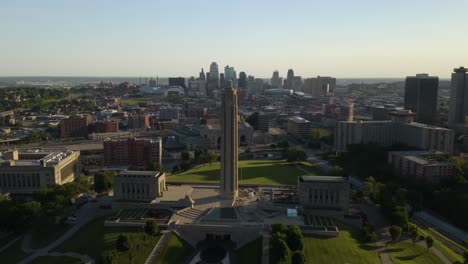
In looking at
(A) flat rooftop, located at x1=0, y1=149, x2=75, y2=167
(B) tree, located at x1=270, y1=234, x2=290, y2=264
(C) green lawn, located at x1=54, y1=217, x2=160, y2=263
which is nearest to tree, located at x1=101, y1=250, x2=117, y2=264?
(C) green lawn, located at x1=54, y1=217, x2=160, y2=263

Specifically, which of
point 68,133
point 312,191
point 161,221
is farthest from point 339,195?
point 68,133

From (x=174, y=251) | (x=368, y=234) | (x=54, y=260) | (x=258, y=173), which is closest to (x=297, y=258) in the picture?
(x=368, y=234)

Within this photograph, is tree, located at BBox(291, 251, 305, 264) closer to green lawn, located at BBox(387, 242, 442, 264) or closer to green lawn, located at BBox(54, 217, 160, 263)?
green lawn, located at BBox(387, 242, 442, 264)

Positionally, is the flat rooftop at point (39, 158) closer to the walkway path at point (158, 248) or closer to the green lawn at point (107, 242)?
the green lawn at point (107, 242)

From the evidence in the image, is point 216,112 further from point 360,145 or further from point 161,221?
point 161,221

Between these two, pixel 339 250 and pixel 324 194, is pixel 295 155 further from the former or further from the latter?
pixel 339 250
